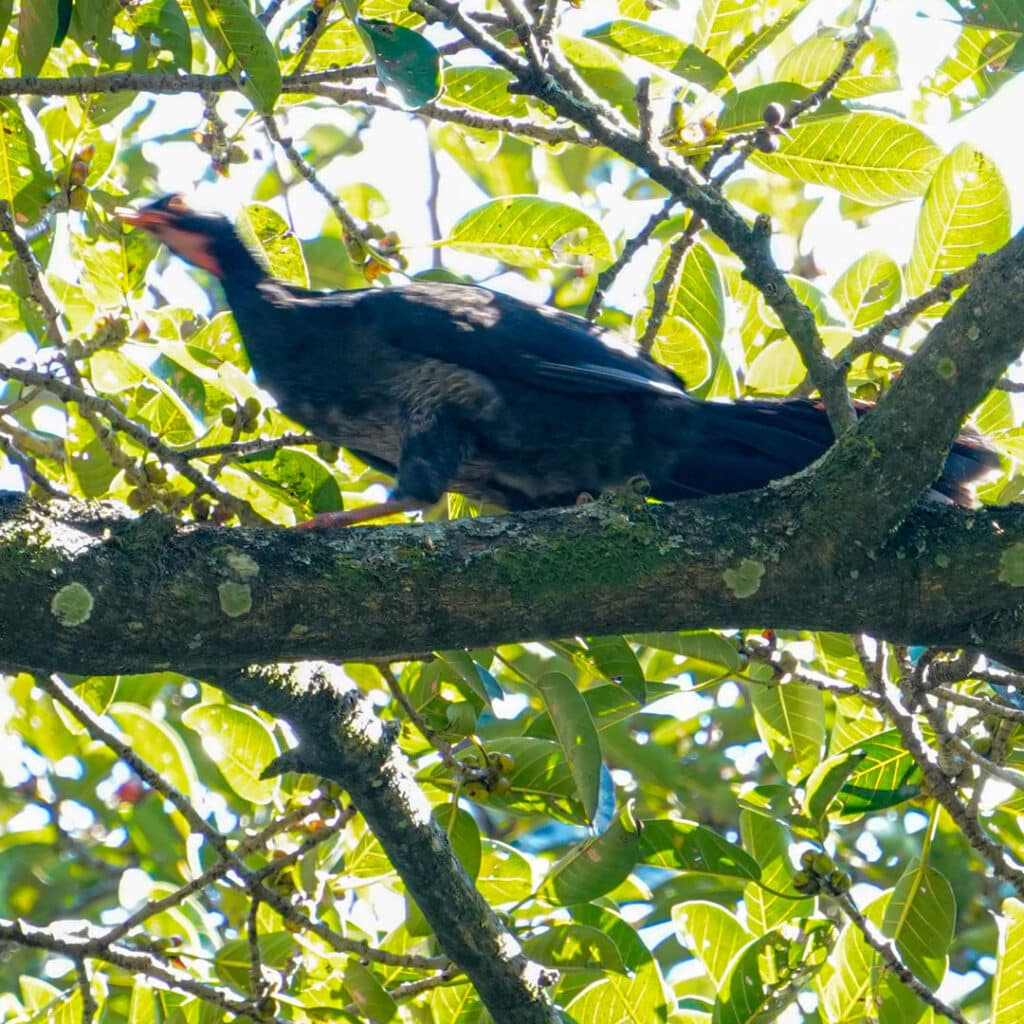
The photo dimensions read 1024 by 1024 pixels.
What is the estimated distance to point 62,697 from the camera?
10.2 ft

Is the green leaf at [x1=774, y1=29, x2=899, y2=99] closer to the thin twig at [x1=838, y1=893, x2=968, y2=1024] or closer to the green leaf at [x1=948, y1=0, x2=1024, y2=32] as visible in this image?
the green leaf at [x1=948, y1=0, x2=1024, y2=32]

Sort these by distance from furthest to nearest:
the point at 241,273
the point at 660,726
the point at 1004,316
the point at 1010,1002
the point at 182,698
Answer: the point at 660,726
the point at 182,698
the point at 241,273
the point at 1010,1002
the point at 1004,316

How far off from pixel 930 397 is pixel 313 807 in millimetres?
1767

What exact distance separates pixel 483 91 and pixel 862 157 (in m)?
1.05

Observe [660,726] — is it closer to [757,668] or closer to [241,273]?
[757,668]

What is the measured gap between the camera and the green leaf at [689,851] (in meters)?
3.33

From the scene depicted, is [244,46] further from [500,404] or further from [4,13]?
[500,404]

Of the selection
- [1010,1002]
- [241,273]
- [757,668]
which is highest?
[241,273]

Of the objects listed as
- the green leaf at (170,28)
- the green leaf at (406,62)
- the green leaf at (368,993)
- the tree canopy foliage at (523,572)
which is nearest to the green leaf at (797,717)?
the tree canopy foliage at (523,572)

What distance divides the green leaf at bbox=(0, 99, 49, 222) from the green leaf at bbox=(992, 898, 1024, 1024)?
305cm

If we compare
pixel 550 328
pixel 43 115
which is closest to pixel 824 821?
pixel 550 328

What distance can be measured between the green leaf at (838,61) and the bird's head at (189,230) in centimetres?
176

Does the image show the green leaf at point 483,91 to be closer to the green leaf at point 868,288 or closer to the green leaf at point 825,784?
the green leaf at point 868,288

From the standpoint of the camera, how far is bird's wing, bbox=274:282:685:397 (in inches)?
141
